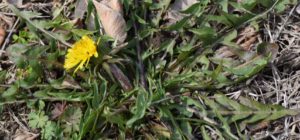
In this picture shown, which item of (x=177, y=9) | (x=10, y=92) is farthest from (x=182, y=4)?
(x=10, y=92)

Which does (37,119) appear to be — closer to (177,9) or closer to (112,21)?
(112,21)

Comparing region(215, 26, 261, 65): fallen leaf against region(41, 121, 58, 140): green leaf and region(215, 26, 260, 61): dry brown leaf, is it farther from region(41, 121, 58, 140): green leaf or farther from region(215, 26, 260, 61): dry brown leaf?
region(41, 121, 58, 140): green leaf

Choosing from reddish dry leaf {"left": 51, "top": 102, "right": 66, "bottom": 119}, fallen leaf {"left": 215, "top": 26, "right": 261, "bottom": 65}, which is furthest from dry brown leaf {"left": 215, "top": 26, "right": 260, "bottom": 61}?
reddish dry leaf {"left": 51, "top": 102, "right": 66, "bottom": 119}

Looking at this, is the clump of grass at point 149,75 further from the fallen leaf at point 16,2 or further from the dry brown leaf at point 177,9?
the fallen leaf at point 16,2

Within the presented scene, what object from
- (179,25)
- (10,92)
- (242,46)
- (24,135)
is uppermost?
(179,25)

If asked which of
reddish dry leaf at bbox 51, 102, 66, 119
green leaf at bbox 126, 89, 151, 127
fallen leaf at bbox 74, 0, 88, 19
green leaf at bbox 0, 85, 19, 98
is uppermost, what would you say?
fallen leaf at bbox 74, 0, 88, 19

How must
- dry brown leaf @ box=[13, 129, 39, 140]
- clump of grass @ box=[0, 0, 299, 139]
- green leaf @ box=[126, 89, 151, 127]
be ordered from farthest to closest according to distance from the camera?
dry brown leaf @ box=[13, 129, 39, 140]
clump of grass @ box=[0, 0, 299, 139]
green leaf @ box=[126, 89, 151, 127]

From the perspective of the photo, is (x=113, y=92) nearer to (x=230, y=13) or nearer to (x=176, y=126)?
(x=176, y=126)
